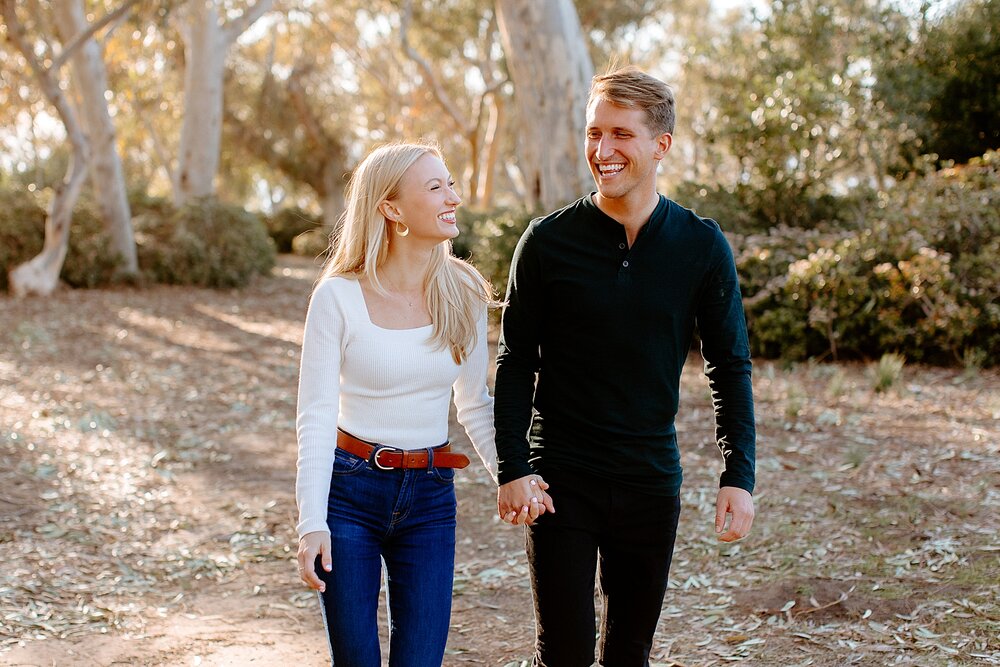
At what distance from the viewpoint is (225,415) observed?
320 inches

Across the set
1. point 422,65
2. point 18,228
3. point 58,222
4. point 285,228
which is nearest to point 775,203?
point 58,222

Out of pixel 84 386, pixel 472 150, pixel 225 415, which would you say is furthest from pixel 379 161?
pixel 472 150

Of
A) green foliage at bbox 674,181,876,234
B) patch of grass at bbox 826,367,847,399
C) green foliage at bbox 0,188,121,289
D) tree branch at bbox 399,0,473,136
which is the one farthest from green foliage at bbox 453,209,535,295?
tree branch at bbox 399,0,473,136

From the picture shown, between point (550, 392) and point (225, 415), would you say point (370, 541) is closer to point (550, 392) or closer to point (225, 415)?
point (550, 392)

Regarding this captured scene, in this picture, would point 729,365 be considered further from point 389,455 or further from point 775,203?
point 775,203

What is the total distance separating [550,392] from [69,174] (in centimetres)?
1305

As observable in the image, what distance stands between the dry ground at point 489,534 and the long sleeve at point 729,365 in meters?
1.54

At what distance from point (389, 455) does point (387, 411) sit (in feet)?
0.40

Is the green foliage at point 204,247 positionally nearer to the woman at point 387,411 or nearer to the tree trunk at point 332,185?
the tree trunk at point 332,185

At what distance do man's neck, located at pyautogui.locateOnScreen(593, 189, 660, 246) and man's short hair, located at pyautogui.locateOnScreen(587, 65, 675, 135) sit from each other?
7.0 inches

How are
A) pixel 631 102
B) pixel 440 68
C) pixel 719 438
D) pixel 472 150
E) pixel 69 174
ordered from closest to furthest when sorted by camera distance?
pixel 631 102 → pixel 719 438 → pixel 69 174 → pixel 472 150 → pixel 440 68

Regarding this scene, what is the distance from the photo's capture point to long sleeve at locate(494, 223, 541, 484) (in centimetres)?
250

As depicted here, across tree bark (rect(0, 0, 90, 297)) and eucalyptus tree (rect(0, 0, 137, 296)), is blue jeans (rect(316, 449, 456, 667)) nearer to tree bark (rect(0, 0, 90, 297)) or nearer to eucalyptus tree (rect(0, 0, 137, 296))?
eucalyptus tree (rect(0, 0, 137, 296))

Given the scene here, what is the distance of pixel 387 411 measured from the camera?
2.60m
